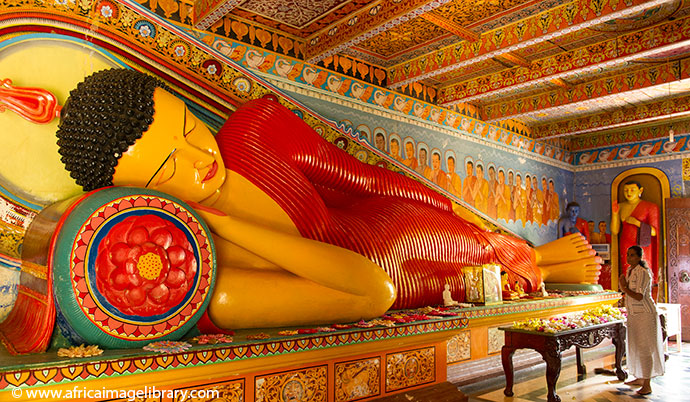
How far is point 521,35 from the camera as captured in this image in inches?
174

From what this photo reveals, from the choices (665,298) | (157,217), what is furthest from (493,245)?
(665,298)

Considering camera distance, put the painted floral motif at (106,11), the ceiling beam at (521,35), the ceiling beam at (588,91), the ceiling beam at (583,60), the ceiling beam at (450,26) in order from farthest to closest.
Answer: the ceiling beam at (588,91) → the ceiling beam at (583,60) → the ceiling beam at (450,26) → the ceiling beam at (521,35) → the painted floral motif at (106,11)


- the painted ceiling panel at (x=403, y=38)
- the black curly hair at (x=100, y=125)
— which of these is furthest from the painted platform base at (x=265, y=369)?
the painted ceiling panel at (x=403, y=38)

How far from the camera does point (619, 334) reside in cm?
467

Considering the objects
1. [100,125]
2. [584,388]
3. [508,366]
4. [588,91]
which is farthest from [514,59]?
[100,125]

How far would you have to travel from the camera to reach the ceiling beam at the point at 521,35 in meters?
3.86

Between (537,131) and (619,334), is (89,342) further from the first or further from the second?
(537,131)

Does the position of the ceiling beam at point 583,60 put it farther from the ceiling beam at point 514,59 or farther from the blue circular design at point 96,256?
the blue circular design at point 96,256

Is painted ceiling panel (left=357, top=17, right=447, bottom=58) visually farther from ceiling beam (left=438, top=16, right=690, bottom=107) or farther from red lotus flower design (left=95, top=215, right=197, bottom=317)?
red lotus flower design (left=95, top=215, right=197, bottom=317)

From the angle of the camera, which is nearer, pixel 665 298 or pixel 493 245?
pixel 493 245

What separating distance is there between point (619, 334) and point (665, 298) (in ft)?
12.8

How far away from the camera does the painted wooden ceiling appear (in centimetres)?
400

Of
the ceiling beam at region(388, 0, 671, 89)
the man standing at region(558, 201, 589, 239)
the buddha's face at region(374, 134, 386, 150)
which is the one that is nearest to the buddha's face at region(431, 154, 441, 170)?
the buddha's face at region(374, 134, 386, 150)

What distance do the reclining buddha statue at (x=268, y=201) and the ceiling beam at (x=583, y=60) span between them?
2.10 m
